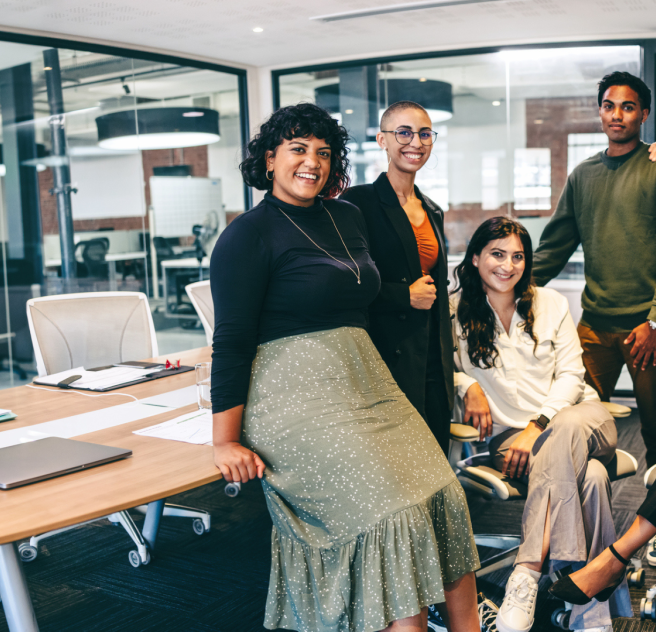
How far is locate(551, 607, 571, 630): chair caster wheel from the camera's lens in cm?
213

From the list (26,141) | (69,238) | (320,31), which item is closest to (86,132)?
(26,141)

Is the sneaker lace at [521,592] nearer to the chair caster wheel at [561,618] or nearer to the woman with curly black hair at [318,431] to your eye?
the chair caster wheel at [561,618]

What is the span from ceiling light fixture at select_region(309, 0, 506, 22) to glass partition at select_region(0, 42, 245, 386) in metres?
1.68

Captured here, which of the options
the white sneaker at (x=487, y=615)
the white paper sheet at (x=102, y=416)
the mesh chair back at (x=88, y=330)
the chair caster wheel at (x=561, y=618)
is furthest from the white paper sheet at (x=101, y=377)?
the chair caster wheel at (x=561, y=618)

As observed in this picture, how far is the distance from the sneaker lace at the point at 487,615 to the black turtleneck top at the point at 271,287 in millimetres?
998

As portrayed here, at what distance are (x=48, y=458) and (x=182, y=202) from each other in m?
4.31

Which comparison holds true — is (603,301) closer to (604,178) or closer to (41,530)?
(604,178)

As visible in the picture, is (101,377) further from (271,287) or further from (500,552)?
(500,552)

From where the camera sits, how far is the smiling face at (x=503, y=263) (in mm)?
2402

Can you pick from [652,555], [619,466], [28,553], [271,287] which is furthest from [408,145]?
[28,553]

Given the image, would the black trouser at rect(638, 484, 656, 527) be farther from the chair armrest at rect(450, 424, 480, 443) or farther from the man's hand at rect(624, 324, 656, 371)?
the man's hand at rect(624, 324, 656, 371)

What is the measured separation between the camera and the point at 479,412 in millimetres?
2322

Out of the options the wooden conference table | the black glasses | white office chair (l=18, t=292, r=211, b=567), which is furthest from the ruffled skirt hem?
white office chair (l=18, t=292, r=211, b=567)

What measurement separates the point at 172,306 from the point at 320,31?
2.41 meters
